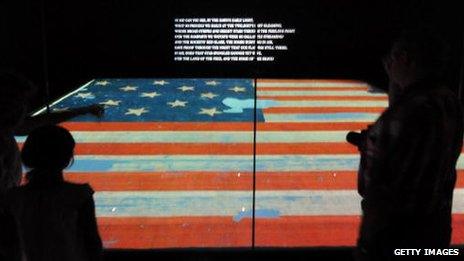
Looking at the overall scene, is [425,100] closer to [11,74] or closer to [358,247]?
[358,247]

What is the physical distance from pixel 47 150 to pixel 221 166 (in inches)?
149

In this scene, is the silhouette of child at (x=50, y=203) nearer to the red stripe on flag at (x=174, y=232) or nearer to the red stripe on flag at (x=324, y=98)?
the red stripe on flag at (x=174, y=232)

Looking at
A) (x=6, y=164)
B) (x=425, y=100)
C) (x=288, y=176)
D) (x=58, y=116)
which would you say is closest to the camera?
(x=425, y=100)

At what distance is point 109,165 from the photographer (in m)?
5.73

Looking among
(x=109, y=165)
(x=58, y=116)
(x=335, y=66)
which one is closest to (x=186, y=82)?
(x=109, y=165)

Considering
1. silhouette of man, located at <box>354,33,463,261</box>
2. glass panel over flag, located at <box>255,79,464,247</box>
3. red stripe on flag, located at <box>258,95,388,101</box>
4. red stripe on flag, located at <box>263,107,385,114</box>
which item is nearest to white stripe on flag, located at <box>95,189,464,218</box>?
glass panel over flag, located at <box>255,79,464,247</box>

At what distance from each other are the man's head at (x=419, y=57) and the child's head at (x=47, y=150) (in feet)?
4.04

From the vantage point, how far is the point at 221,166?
225 inches

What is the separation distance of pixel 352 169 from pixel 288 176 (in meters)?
0.71

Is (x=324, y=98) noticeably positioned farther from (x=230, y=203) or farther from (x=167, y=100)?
(x=230, y=203)

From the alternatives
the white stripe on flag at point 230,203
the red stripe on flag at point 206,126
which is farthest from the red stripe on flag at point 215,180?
the red stripe on flag at point 206,126

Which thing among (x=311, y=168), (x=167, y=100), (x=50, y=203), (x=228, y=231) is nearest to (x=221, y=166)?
(x=311, y=168)

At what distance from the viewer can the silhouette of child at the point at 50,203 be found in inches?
78.7

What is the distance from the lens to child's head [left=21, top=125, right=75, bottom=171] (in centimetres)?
199
